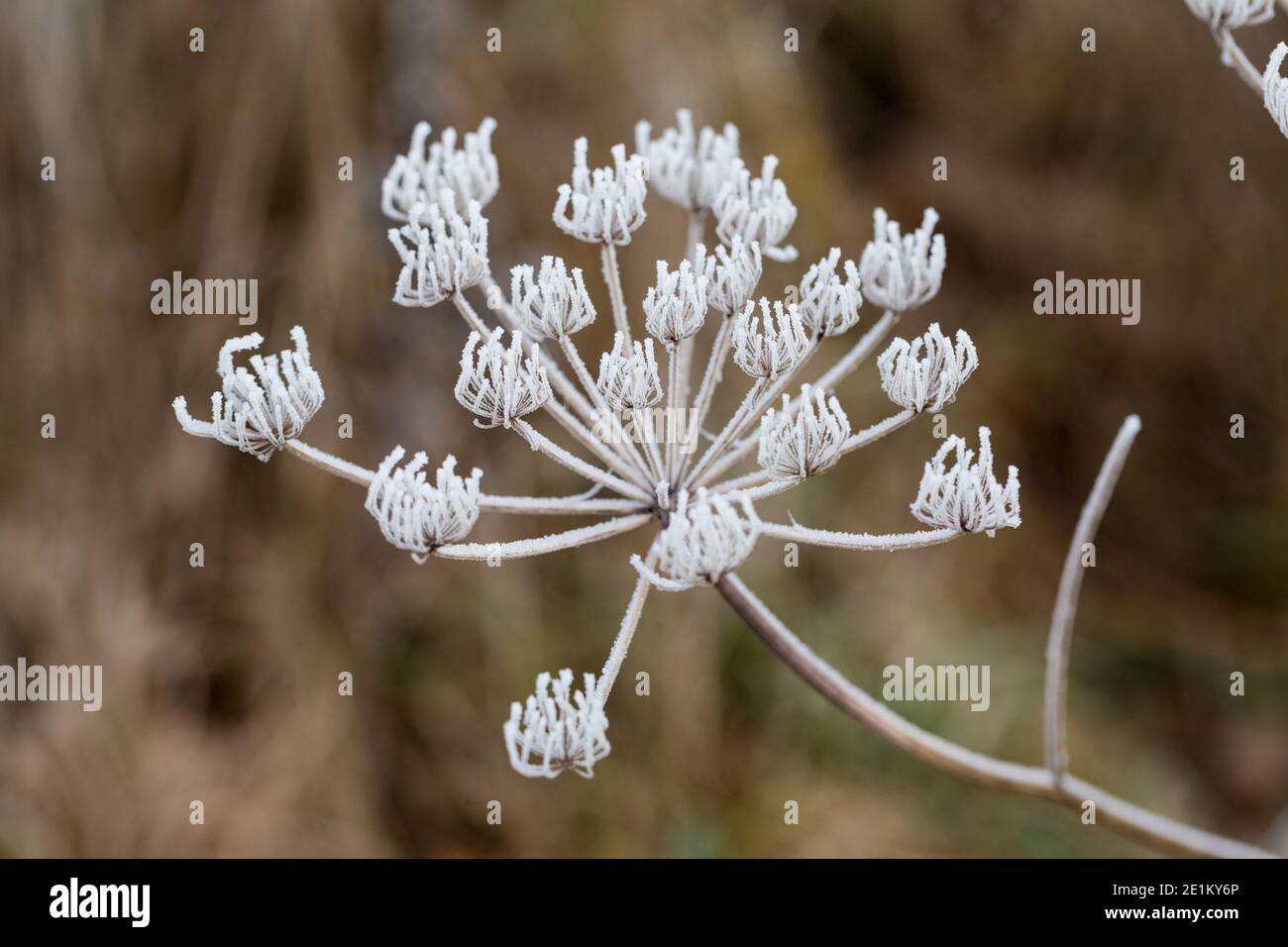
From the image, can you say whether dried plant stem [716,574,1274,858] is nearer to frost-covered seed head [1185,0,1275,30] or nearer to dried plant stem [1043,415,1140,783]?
dried plant stem [1043,415,1140,783]

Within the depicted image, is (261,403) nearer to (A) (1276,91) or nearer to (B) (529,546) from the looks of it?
(B) (529,546)

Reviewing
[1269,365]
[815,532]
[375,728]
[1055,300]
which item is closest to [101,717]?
[375,728]

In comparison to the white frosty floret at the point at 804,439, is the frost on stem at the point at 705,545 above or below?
below

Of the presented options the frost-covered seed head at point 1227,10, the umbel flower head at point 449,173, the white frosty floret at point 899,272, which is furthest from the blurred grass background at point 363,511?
the frost-covered seed head at point 1227,10

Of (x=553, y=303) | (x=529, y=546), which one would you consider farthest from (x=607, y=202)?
(x=529, y=546)

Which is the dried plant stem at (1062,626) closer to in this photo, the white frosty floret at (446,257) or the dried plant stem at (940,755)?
the dried plant stem at (940,755)

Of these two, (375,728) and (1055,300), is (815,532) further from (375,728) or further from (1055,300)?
(1055,300)
